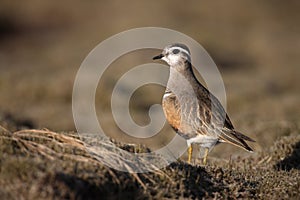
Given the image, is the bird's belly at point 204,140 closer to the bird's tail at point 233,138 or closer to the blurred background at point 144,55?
the bird's tail at point 233,138

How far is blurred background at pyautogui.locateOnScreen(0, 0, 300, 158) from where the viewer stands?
14.2 meters

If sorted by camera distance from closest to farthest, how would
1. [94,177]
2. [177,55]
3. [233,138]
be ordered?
[94,177] → [233,138] → [177,55]

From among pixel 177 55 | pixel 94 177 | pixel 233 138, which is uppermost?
pixel 177 55

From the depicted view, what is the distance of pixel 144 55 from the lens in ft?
75.3

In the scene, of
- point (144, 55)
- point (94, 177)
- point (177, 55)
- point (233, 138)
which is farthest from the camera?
point (144, 55)

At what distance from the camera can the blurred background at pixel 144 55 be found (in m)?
14.2

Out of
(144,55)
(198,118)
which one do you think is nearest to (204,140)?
(198,118)

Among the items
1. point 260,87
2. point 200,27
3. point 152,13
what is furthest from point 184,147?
point 152,13

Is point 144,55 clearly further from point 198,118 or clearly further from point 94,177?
point 94,177

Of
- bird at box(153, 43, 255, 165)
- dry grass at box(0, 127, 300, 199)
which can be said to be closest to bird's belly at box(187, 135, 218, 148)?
bird at box(153, 43, 255, 165)

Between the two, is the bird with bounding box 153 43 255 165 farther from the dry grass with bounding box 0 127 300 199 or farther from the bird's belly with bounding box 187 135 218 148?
the dry grass with bounding box 0 127 300 199

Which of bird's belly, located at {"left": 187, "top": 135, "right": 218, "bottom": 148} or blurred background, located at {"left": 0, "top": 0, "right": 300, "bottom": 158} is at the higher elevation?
blurred background, located at {"left": 0, "top": 0, "right": 300, "bottom": 158}

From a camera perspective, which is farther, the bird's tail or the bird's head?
the bird's head

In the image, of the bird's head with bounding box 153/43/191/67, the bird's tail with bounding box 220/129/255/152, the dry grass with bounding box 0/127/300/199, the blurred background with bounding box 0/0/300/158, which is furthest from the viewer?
the blurred background with bounding box 0/0/300/158
